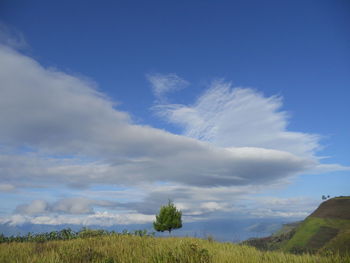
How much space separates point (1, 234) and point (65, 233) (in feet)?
19.3

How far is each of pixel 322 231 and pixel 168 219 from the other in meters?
64.9

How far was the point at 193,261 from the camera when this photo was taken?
29.9 feet

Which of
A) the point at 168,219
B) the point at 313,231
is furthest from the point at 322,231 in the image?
the point at 168,219

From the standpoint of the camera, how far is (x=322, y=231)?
8519cm

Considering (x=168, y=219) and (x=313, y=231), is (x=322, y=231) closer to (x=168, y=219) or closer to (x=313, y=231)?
(x=313, y=231)

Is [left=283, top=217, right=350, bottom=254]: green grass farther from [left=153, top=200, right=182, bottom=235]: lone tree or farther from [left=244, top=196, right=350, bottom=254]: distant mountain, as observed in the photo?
[left=153, top=200, right=182, bottom=235]: lone tree

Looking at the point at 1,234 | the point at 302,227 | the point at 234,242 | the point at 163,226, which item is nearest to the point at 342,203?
the point at 302,227

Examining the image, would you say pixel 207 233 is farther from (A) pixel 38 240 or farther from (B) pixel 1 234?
(B) pixel 1 234

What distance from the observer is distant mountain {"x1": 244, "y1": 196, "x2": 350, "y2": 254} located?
247 ft

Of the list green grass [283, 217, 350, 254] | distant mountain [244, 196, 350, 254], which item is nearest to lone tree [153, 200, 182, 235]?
distant mountain [244, 196, 350, 254]

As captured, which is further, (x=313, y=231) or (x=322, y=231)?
(x=313, y=231)

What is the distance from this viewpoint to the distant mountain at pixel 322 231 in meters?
75.4

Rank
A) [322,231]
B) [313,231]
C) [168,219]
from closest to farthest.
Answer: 1. [168,219]
2. [322,231]
3. [313,231]

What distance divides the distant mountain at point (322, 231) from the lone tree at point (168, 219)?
132ft
